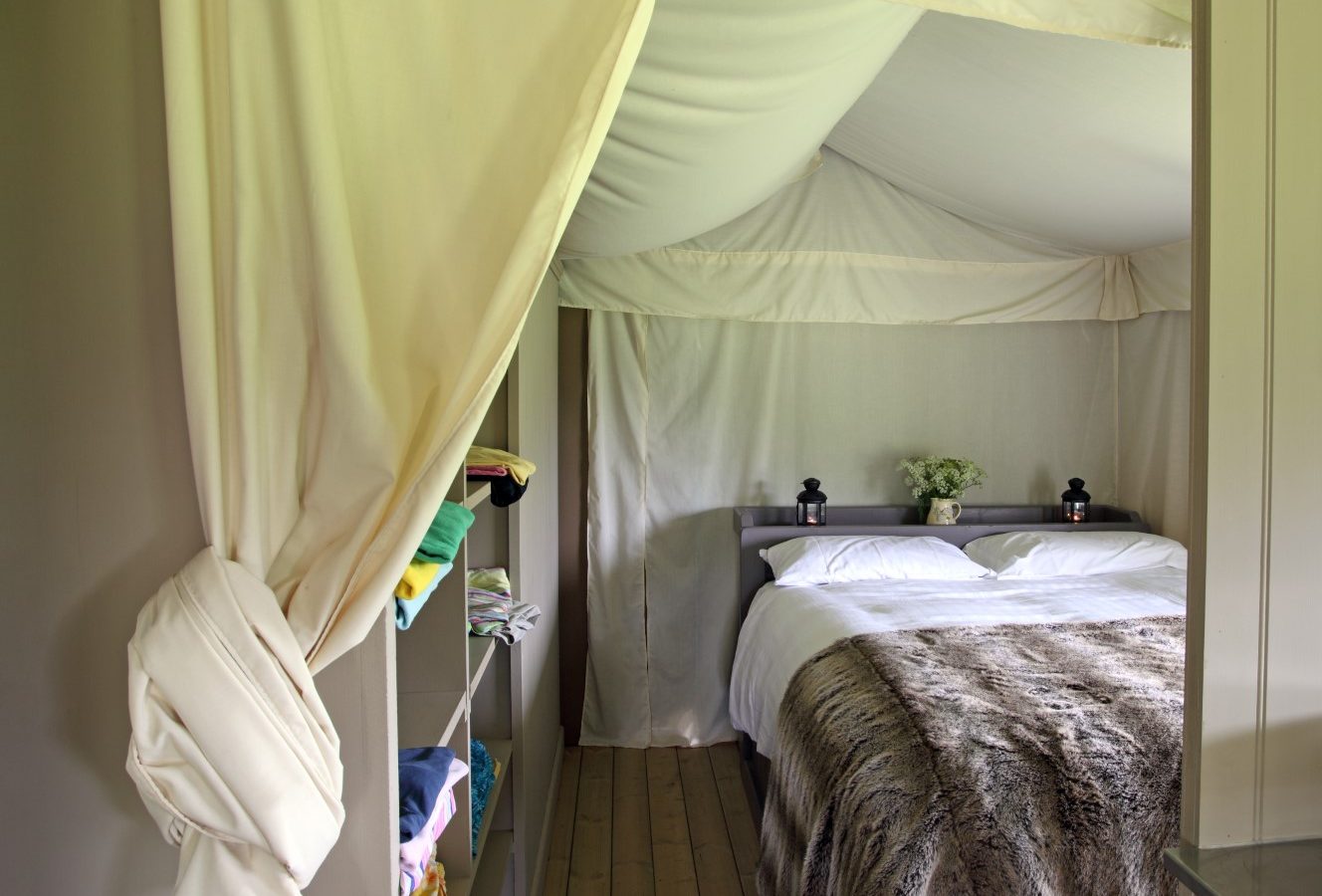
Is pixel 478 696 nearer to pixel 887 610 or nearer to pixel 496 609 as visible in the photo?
pixel 496 609

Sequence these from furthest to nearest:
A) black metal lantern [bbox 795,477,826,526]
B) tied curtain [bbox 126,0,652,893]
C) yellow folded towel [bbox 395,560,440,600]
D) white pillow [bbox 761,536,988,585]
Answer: black metal lantern [bbox 795,477,826,526]
white pillow [bbox 761,536,988,585]
yellow folded towel [bbox 395,560,440,600]
tied curtain [bbox 126,0,652,893]

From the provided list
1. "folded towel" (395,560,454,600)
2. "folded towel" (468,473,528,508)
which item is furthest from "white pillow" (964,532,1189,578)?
"folded towel" (395,560,454,600)

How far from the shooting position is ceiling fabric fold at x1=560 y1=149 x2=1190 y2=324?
3213 mm

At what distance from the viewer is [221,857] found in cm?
76

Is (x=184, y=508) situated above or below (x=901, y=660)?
above

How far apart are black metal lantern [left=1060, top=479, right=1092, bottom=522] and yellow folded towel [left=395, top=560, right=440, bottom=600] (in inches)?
125

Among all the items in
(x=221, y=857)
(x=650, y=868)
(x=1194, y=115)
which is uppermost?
(x=1194, y=115)

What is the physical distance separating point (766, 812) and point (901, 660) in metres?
0.60

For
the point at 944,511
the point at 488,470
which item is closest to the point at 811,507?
the point at 944,511

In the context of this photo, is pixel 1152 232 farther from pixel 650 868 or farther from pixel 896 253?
pixel 650 868

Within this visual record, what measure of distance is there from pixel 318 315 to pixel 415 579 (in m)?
0.36

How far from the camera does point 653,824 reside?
274cm

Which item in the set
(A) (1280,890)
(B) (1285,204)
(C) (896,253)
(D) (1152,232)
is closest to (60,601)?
(A) (1280,890)

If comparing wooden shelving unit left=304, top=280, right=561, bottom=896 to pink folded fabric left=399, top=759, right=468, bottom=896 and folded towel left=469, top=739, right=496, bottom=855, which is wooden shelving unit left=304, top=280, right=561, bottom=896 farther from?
pink folded fabric left=399, top=759, right=468, bottom=896
